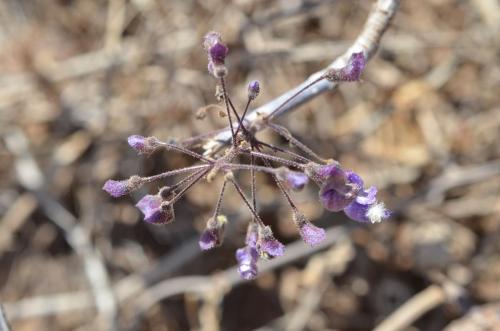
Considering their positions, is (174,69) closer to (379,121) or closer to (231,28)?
(231,28)

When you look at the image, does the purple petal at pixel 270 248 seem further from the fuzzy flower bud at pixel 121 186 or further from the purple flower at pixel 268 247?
the fuzzy flower bud at pixel 121 186

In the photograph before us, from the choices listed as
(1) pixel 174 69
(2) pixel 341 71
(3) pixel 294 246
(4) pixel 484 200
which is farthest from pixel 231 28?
(2) pixel 341 71

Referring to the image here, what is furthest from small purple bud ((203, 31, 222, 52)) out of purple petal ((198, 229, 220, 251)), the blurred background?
the blurred background

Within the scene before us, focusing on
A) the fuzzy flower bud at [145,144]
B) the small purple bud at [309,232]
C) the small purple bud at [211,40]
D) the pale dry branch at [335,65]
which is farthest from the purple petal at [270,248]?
the small purple bud at [211,40]

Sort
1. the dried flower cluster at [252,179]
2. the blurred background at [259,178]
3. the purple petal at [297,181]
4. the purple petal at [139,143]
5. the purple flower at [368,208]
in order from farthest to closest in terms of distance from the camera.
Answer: the blurred background at [259,178] < the purple petal at [139,143] < the purple flower at [368,208] < the dried flower cluster at [252,179] < the purple petal at [297,181]

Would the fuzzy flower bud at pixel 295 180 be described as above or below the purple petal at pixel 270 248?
above
